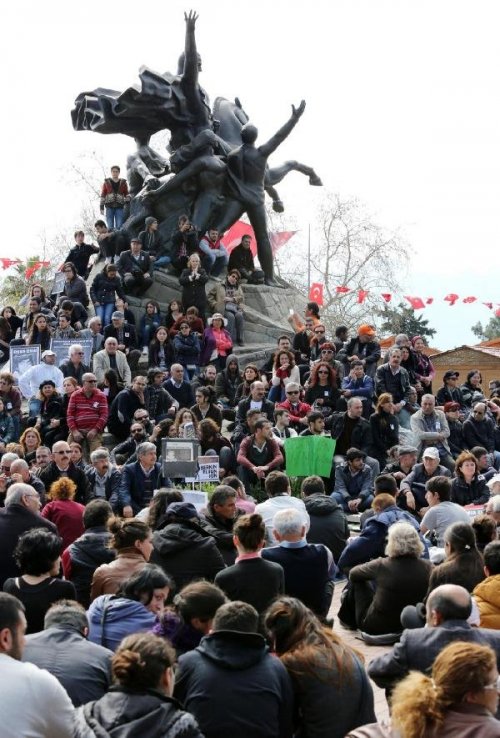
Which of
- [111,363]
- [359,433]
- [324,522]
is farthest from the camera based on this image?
[111,363]

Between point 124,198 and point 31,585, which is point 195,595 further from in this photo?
point 124,198

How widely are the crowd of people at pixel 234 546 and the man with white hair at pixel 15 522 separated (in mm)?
14

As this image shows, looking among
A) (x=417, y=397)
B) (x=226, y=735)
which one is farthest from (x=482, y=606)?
(x=417, y=397)

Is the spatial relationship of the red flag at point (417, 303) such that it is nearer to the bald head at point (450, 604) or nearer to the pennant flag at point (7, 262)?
the pennant flag at point (7, 262)

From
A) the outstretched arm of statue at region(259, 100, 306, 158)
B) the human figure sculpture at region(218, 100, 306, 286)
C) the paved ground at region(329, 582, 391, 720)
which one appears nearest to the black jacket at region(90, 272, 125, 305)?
the human figure sculpture at region(218, 100, 306, 286)

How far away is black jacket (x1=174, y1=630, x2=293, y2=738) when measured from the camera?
501cm

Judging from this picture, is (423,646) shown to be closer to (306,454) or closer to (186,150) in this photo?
(306,454)

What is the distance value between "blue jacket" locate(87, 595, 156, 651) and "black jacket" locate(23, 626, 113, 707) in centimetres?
57

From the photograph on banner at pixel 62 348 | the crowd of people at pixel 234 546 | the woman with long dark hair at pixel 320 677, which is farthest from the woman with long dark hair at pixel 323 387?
the woman with long dark hair at pixel 320 677

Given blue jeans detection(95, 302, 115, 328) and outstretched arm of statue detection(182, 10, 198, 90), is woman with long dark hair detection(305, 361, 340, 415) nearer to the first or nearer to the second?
blue jeans detection(95, 302, 115, 328)

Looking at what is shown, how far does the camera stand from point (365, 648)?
889 centimetres

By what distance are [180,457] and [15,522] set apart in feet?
13.9

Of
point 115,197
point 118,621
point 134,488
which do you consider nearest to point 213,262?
point 115,197

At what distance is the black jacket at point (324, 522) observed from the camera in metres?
10.1
